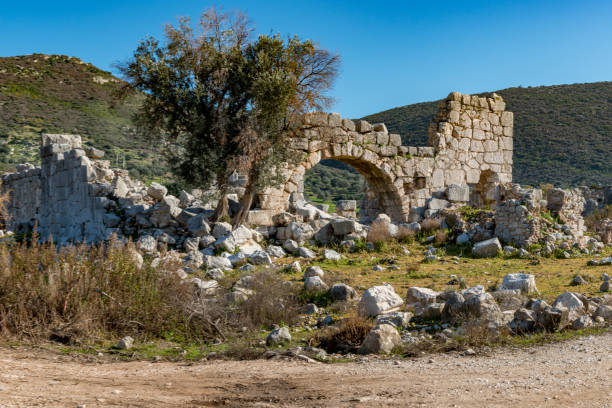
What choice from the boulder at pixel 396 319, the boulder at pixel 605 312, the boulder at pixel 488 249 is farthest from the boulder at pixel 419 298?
the boulder at pixel 488 249

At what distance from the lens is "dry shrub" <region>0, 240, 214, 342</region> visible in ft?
17.4

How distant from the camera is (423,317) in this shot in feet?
19.1

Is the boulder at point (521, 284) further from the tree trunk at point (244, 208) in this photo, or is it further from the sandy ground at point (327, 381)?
the tree trunk at point (244, 208)

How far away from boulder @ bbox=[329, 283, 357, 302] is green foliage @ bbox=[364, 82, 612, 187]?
29.6 metres

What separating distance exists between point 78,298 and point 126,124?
111 ft

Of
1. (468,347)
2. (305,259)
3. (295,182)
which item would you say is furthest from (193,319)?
(295,182)

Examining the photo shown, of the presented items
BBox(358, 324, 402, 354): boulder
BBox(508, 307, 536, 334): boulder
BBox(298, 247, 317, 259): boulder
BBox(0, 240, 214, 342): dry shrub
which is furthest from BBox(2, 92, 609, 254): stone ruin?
BBox(508, 307, 536, 334): boulder

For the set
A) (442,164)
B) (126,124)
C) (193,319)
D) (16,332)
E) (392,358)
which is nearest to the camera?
(392,358)

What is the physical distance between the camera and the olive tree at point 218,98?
1138 centimetres

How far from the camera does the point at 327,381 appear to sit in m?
3.97

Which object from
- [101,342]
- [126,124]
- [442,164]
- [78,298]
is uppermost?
[126,124]

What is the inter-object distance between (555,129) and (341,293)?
3824 cm

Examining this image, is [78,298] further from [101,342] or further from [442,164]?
[442,164]

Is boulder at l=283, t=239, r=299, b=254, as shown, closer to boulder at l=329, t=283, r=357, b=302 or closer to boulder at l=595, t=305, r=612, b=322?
boulder at l=329, t=283, r=357, b=302
